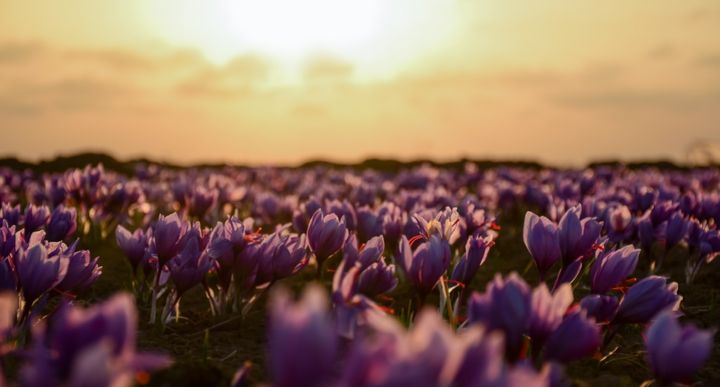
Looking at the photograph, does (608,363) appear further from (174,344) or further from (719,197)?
(719,197)

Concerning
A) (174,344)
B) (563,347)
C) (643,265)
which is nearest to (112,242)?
(174,344)

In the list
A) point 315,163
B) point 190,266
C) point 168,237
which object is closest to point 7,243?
point 168,237

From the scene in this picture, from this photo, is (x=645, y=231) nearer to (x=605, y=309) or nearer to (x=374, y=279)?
(x=605, y=309)

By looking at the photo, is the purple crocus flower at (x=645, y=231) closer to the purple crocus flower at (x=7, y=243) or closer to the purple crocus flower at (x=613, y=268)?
the purple crocus flower at (x=613, y=268)

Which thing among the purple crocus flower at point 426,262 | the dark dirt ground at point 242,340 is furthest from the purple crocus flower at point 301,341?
the purple crocus flower at point 426,262

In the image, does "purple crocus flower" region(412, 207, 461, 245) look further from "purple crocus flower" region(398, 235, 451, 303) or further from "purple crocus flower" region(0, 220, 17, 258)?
"purple crocus flower" region(0, 220, 17, 258)
